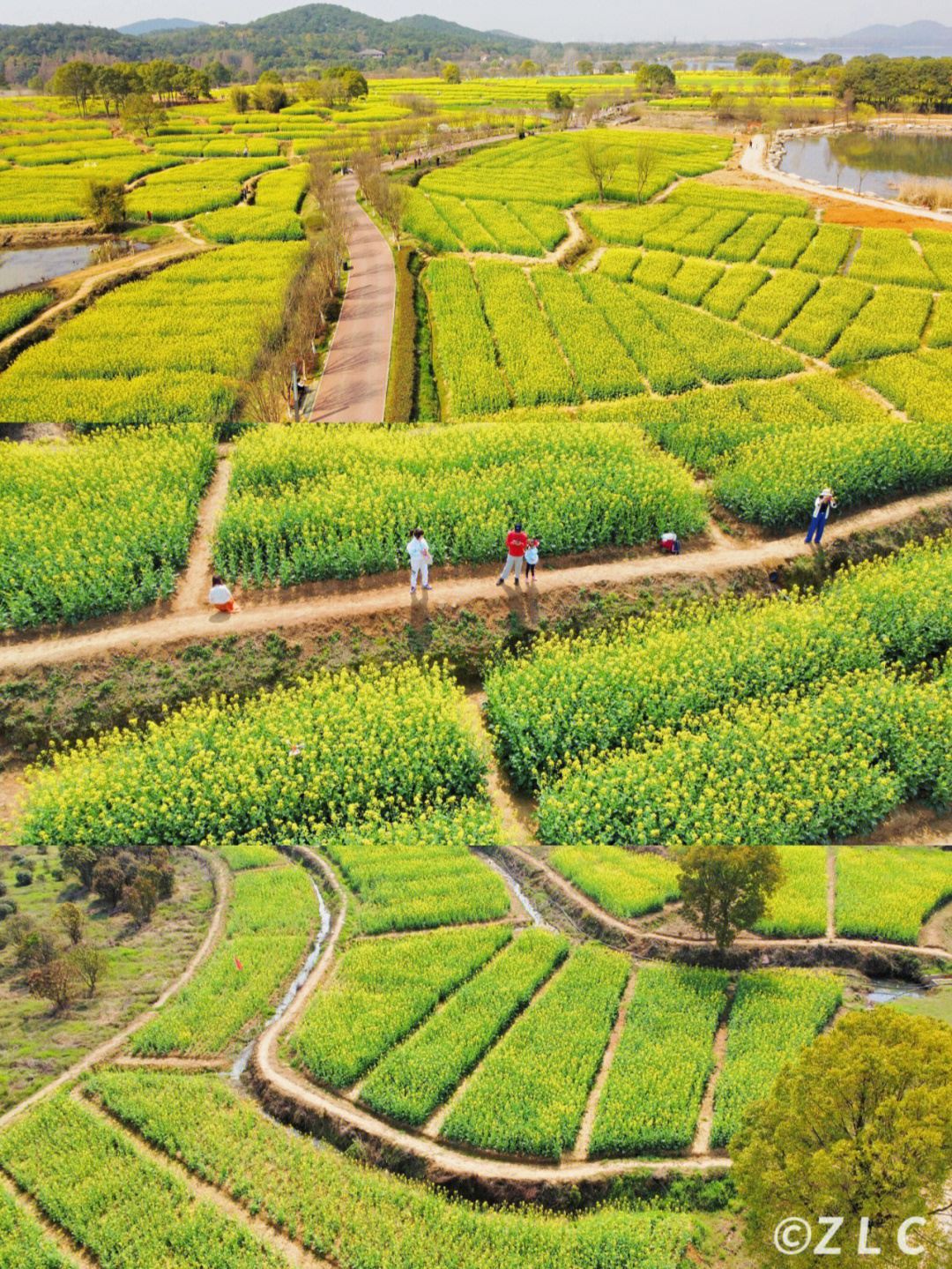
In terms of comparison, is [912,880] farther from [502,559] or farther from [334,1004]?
[502,559]

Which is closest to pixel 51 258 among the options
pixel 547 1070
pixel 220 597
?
pixel 220 597

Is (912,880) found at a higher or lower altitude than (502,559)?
lower

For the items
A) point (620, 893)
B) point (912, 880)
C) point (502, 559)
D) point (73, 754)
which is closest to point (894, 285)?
point (502, 559)

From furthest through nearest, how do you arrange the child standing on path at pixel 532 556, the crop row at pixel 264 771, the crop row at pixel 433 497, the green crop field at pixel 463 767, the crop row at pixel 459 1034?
1. the crop row at pixel 433 497
2. the child standing on path at pixel 532 556
3. the crop row at pixel 264 771
4. the crop row at pixel 459 1034
5. the green crop field at pixel 463 767

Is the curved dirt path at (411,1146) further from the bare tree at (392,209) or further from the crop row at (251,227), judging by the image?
the crop row at (251,227)

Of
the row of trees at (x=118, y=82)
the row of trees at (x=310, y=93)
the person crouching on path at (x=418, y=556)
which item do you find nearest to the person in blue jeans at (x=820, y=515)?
the person crouching on path at (x=418, y=556)
